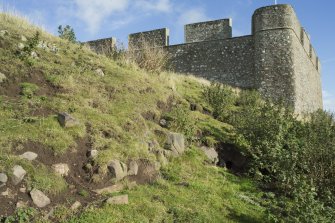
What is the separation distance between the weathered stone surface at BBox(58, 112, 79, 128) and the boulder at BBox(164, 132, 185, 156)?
8.89 ft

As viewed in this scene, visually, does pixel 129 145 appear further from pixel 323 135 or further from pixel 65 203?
pixel 323 135

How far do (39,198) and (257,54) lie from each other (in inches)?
797

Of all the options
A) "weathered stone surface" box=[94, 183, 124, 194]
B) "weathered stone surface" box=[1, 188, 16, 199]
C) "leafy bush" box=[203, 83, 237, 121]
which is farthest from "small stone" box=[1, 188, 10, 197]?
"leafy bush" box=[203, 83, 237, 121]

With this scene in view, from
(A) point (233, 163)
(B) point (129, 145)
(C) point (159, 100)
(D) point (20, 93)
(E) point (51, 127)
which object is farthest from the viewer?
(C) point (159, 100)

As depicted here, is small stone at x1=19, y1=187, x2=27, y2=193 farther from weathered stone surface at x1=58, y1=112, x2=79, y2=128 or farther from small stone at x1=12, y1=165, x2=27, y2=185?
weathered stone surface at x1=58, y1=112, x2=79, y2=128

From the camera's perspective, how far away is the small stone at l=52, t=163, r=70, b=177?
868 centimetres

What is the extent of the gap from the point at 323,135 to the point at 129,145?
6216 mm

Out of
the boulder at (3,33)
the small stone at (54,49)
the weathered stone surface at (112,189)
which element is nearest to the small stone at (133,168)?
the weathered stone surface at (112,189)

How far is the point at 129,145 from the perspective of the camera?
1041cm

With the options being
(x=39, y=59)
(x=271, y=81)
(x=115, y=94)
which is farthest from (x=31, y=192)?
(x=271, y=81)

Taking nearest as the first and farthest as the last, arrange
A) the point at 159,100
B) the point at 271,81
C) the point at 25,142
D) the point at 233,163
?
the point at 25,142, the point at 233,163, the point at 159,100, the point at 271,81

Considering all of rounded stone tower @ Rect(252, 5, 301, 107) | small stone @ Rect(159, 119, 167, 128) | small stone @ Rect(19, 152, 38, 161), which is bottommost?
small stone @ Rect(19, 152, 38, 161)

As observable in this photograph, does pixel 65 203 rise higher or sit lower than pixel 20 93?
lower

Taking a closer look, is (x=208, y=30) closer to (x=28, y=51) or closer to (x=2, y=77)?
(x=28, y=51)
